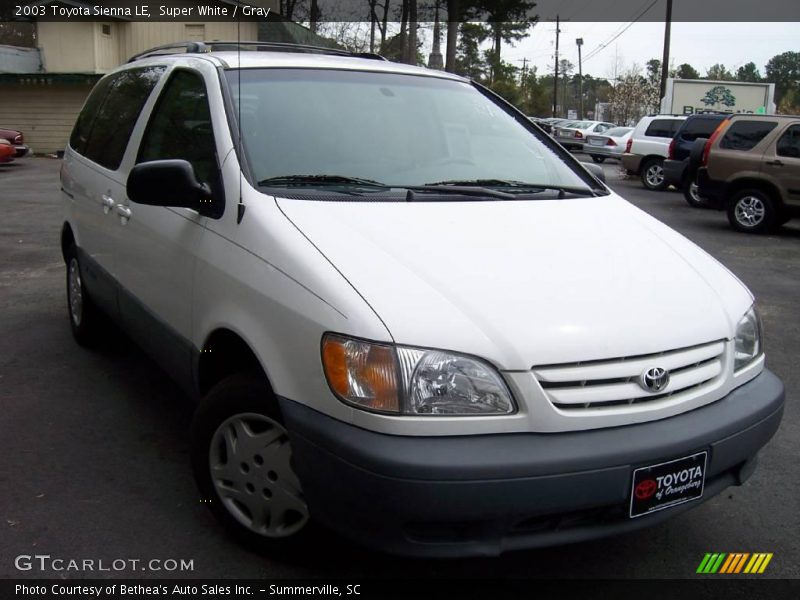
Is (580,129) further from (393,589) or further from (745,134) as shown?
(393,589)

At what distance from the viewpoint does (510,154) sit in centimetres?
387

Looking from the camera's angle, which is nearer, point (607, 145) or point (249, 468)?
point (249, 468)

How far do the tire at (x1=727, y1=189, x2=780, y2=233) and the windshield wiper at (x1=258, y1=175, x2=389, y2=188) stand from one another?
1030 cm

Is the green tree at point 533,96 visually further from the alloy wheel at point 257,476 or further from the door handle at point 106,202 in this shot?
the alloy wheel at point 257,476


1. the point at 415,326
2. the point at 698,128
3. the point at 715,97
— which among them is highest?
the point at 715,97

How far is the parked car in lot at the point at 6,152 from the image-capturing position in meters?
19.6

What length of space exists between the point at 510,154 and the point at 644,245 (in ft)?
2.99

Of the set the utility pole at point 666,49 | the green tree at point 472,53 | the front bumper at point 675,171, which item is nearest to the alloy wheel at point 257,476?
the front bumper at point 675,171

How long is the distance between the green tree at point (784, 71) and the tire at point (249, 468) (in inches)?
4090

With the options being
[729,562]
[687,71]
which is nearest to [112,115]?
[729,562]

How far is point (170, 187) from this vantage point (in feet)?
10.2

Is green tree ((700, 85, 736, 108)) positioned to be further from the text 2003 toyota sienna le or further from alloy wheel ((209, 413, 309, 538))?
alloy wheel ((209, 413, 309, 538))

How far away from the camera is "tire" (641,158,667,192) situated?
1934cm

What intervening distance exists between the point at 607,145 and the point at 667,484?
25749 mm
